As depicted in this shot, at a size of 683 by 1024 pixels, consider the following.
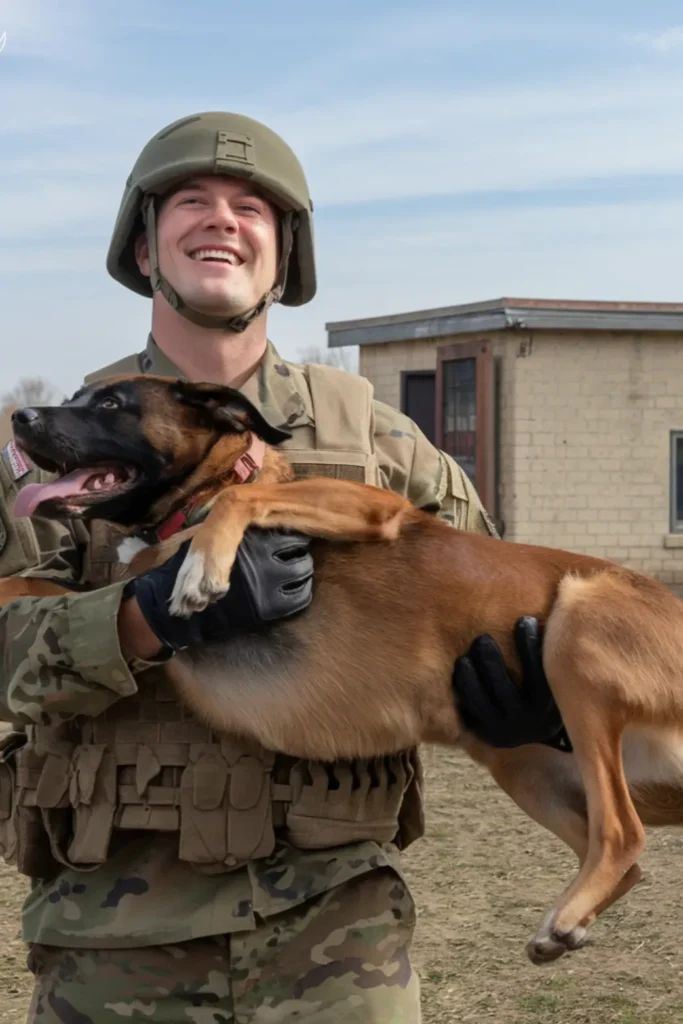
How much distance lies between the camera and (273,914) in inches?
109

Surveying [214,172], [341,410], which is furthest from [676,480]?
[214,172]

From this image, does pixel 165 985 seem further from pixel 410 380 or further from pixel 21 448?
pixel 410 380

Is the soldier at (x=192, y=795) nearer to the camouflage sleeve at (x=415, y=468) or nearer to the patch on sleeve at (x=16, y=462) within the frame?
the patch on sleeve at (x=16, y=462)

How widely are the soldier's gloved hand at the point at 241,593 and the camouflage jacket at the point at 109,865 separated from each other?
0.09 meters

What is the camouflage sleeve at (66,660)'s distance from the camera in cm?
268

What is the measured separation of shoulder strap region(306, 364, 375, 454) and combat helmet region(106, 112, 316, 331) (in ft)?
0.82

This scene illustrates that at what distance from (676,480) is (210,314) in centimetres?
1520

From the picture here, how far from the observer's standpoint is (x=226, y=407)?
3.10 m

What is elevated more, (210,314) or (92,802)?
(210,314)

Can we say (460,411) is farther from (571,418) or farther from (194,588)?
(194,588)

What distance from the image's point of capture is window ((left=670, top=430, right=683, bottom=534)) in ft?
57.0

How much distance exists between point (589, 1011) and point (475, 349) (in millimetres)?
12029

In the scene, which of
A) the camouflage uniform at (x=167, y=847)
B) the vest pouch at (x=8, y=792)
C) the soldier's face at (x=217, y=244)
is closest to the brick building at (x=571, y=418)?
the soldier's face at (x=217, y=244)

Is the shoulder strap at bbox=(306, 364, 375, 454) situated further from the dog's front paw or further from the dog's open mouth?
the dog's front paw
